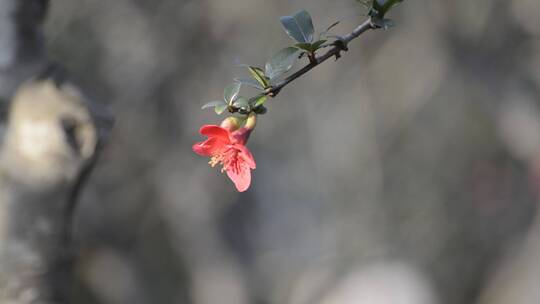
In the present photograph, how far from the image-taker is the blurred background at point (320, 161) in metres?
4.52

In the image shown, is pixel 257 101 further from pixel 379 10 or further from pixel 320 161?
pixel 320 161

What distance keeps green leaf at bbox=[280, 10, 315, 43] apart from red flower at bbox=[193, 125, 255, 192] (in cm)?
15

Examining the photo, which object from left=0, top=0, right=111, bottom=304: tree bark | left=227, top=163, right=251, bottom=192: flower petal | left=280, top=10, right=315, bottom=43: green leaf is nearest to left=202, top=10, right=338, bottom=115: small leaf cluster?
left=280, top=10, right=315, bottom=43: green leaf

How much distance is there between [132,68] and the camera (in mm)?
4578

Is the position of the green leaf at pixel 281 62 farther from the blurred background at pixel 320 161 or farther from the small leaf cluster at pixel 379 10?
the blurred background at pixel 320 161

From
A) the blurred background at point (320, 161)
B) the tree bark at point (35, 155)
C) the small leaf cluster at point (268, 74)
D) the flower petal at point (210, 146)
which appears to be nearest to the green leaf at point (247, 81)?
the small leaf cluster at point (268, 74)

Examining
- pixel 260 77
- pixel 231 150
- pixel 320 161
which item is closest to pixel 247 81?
pixel 260 77

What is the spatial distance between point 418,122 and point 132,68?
8.46 feet

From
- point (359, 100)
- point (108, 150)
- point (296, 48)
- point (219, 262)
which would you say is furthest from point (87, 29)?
point (296, 48)

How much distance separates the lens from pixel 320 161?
5.72 metres

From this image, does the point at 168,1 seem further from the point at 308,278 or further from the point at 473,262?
the point at 473,262

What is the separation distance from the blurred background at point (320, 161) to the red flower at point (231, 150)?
2.56 m

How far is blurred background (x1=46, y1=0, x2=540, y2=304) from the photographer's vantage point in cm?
452

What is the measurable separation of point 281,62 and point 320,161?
4.53 m
